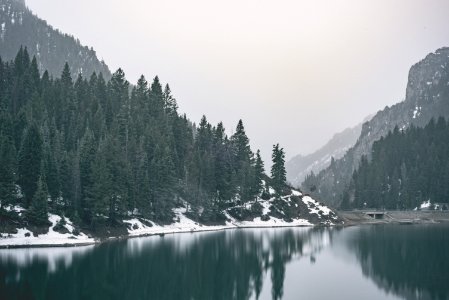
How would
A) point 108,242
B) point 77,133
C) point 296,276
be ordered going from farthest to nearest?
point 77,133, point 108,242, point 296,276

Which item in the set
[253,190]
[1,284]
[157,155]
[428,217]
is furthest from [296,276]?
[428,217]

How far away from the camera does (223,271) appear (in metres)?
59.3

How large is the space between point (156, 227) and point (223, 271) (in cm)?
4729

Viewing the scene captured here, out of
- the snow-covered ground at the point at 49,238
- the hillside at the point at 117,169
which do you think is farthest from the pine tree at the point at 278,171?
the snow-covered ground at the point at 49,238

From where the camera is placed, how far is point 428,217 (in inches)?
6634

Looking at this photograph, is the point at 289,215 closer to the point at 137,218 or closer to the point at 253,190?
the point at 253,190

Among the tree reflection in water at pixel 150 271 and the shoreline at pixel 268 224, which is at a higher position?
the shoreline at pixel 268 224

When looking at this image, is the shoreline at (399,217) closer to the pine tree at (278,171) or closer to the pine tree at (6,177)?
the pine tree at (278,171)

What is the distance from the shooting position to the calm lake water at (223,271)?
45.7 m

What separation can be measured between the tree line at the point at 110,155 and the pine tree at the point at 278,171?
428 millimetres

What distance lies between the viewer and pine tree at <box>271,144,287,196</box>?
489ft

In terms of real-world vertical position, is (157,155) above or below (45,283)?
above

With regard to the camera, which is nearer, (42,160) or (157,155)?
(42,160)

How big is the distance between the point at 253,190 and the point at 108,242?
223 ft
